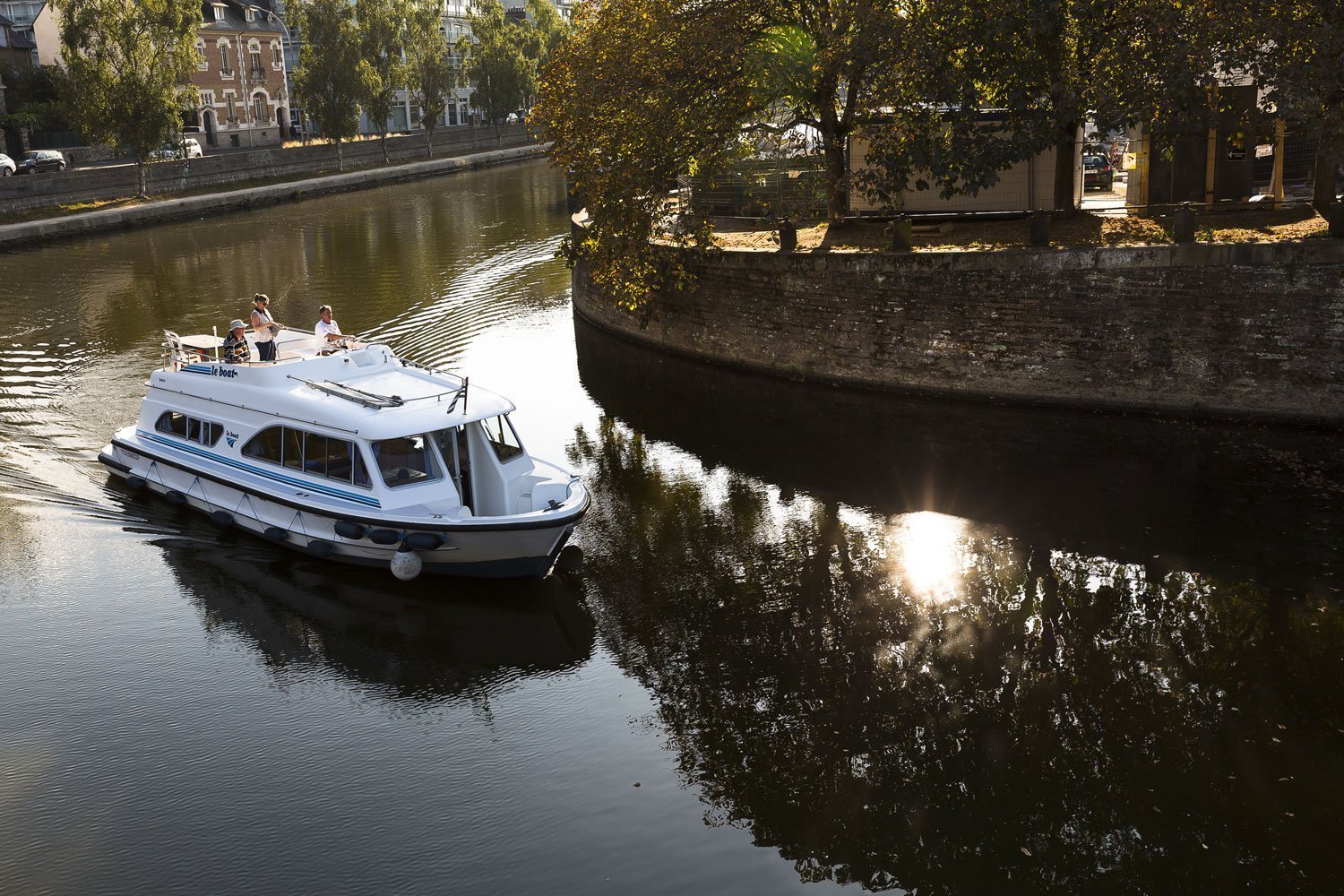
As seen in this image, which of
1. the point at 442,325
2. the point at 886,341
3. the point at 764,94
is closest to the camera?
the point at 886,341

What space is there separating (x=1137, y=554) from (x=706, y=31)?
1427 cm

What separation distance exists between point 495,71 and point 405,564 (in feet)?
289

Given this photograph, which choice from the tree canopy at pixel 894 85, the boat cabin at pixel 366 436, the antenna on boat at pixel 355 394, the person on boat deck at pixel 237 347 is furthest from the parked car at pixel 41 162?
the antenna on boat at pixel 355 394

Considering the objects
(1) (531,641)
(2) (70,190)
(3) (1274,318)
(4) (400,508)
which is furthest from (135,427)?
(2) (70,190)

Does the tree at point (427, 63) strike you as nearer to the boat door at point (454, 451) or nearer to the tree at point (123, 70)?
the tree at point (123, 70)

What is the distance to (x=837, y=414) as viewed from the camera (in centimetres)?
2322

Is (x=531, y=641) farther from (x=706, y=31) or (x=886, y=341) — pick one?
(x=706, y=31)

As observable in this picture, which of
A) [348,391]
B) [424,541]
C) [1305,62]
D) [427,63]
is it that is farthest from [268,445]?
[427,63]

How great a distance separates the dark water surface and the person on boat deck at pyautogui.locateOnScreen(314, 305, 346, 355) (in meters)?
3.54

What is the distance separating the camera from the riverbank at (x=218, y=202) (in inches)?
2030

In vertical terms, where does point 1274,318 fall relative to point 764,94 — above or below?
below

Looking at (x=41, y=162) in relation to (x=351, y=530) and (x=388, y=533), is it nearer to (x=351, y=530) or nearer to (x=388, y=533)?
(x=351, y=530)

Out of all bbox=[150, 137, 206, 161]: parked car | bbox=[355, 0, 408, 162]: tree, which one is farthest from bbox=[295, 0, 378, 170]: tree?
bbox=[150, 137, 206, 161]: parked car

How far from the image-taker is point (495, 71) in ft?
317
